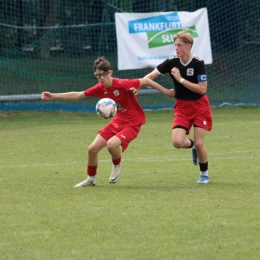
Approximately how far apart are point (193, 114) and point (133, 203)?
6.01 feet

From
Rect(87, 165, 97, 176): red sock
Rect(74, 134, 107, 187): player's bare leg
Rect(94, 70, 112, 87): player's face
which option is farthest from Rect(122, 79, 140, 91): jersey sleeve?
Rect(87, 165, 97, 176): red sock

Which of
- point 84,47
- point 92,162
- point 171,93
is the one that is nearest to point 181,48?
point 171,93

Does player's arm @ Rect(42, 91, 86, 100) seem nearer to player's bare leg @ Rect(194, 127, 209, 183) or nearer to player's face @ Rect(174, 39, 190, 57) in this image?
player's face @ Rect(174, 39, 190, 57)

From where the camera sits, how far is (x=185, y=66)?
8352mm

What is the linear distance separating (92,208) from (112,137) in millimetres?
1676

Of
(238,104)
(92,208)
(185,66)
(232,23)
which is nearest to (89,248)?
(92,208)

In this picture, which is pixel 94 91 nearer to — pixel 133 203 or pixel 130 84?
pixel 130 84

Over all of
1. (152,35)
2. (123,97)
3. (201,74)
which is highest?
(152,35)

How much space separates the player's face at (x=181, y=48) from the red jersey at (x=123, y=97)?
23.5 inches

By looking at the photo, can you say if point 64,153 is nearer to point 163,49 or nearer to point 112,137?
point 112,137

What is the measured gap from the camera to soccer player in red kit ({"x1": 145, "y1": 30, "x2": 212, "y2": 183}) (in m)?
8.21

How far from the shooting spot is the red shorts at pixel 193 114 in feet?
27.1

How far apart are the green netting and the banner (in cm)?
103

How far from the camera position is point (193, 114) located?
27.3 ft
